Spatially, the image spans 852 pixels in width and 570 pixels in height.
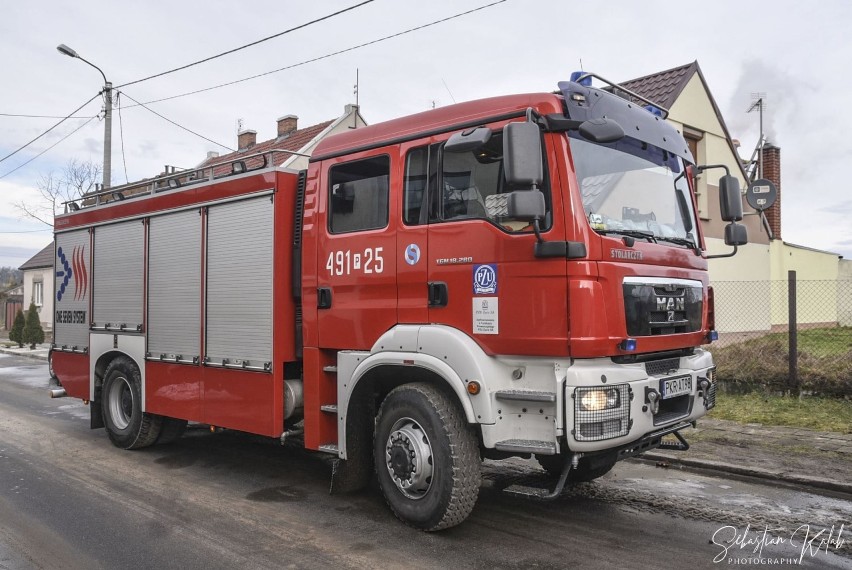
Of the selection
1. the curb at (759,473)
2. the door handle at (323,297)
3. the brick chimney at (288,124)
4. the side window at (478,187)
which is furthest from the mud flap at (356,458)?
the brick chimney at (288,124)

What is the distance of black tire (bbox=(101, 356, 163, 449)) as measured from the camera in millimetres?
7375

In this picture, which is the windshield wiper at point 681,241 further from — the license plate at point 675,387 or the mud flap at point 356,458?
the mud flap at point 356,458

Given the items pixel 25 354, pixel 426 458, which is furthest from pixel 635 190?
pixel 25 354

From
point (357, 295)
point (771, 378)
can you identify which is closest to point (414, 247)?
point (357, 295)

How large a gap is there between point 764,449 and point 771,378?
273 centimetres

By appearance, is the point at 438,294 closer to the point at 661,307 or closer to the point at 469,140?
the point at 469,140

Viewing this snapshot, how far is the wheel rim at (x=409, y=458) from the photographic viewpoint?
4.59 metres

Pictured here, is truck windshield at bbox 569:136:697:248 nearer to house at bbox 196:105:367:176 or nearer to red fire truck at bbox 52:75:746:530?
red fire truck at bbox 52:75:746:530

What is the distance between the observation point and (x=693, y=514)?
507 cm

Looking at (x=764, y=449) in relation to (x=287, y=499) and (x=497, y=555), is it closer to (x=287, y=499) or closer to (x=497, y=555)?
(x=497, y=555)

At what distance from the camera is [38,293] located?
3312cm

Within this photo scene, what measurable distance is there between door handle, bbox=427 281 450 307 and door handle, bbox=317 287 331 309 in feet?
3.50

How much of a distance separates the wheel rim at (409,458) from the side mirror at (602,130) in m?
2.29

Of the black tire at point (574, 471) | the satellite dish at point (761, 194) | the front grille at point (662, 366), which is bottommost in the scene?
the black tire at point (574, 471)
